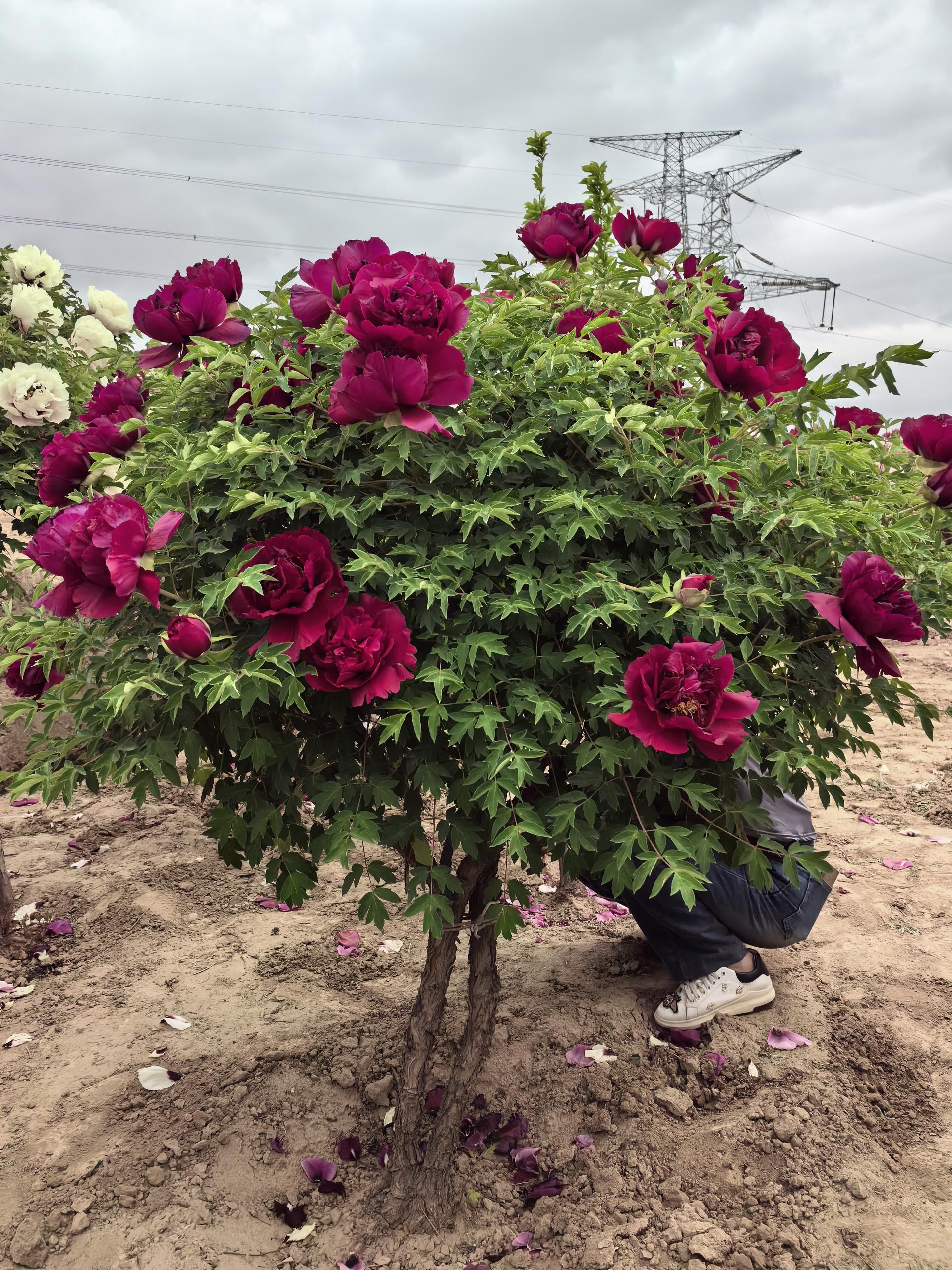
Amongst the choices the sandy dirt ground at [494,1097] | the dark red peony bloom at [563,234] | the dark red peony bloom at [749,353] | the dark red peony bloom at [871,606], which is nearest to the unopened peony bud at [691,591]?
the dark red peony bloom at [871,606]

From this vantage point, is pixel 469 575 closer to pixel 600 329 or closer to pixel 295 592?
pixel 295 592

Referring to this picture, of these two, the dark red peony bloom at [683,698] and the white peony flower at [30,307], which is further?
the white peony flower at [30,307]

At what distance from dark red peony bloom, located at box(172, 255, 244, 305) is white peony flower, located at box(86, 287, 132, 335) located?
2.20 m

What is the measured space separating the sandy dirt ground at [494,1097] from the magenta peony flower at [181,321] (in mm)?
2126

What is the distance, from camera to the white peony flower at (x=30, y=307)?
12.3 feet

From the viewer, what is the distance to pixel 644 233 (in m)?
2.33

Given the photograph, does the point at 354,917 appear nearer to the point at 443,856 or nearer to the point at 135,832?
the point at 135,832

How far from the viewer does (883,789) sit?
5.64 m

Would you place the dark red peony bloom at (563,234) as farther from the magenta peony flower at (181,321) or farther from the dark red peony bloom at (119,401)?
the dark red peony bloom at (119,401)

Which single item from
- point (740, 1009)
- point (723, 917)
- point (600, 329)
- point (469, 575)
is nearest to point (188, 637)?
point (469, 575)

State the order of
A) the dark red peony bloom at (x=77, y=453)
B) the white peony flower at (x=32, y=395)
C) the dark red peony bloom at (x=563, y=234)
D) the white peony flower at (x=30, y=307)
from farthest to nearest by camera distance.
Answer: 1. the white peony flower at (x=30, y=307)
2. the white peony flower at (x=32, y=395)
3. the dark red peony bloom at (x=563, y=234)
4. the dark red peony bloom at (x=77, y=453)

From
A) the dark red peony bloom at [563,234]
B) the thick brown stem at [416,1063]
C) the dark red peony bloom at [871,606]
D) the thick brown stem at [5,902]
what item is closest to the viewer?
the dark red peony bloom at [871,606]

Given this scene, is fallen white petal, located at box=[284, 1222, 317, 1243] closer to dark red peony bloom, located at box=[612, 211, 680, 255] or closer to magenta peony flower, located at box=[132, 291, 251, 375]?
magenta peony flower, located at box=[132, 291, 251, 375]

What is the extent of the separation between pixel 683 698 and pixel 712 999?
190 cm
